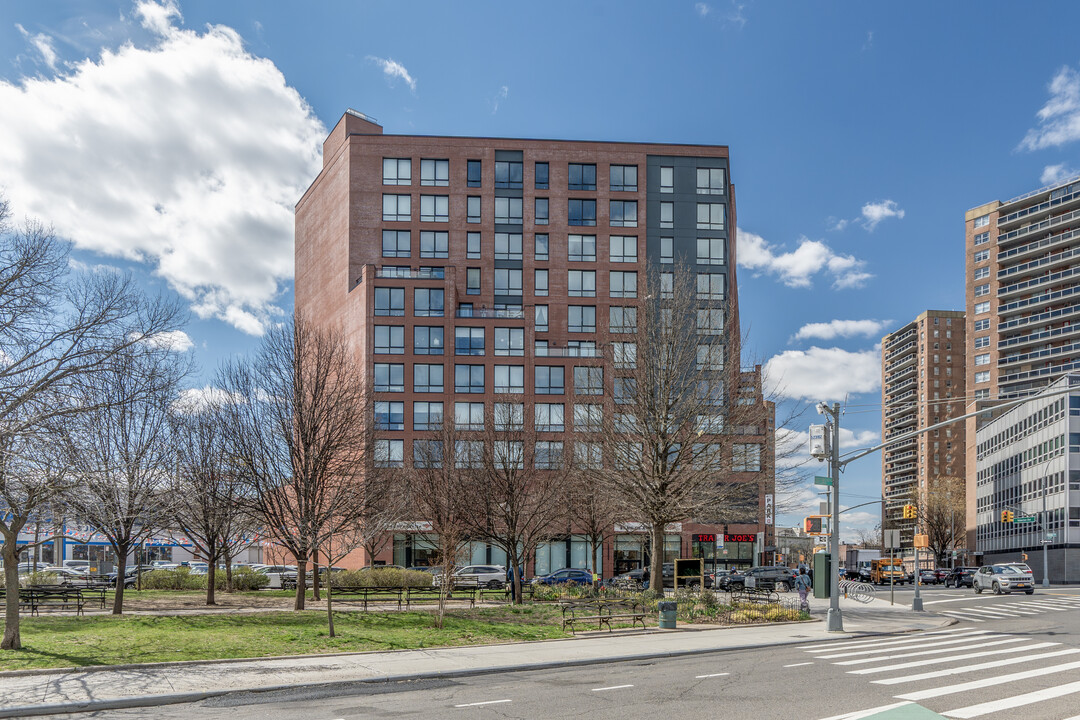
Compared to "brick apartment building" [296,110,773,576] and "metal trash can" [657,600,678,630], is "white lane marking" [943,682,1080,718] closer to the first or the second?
"metal trash can" [657,600,678,630]

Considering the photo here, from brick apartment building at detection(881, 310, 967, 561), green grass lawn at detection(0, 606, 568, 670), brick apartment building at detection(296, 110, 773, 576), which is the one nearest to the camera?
green grass lawn at detection(0, 606, 568, 670)

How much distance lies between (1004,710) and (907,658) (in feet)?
22.0

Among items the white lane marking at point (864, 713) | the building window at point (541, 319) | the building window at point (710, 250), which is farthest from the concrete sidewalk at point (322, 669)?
the building window at point (710, 250)

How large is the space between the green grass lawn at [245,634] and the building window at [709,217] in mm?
48294

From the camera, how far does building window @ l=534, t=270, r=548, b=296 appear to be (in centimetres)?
7019

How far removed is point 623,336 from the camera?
39.1m

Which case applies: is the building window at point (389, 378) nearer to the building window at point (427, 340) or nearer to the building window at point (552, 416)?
the building window at point (427, 340)

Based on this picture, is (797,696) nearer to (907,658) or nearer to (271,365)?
(907,658)

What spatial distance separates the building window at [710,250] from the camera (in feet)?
231

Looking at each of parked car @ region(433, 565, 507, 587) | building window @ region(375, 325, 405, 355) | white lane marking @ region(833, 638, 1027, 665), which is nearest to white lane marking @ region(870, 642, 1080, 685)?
white lane marking @ region(833, 638, 1027, 665)

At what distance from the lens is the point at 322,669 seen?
54.3 feet

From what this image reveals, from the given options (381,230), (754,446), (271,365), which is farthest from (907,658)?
(381,230)

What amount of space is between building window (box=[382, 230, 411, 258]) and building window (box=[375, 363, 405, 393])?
1021 centimetres

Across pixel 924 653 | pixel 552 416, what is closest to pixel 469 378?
pixel 552 416
